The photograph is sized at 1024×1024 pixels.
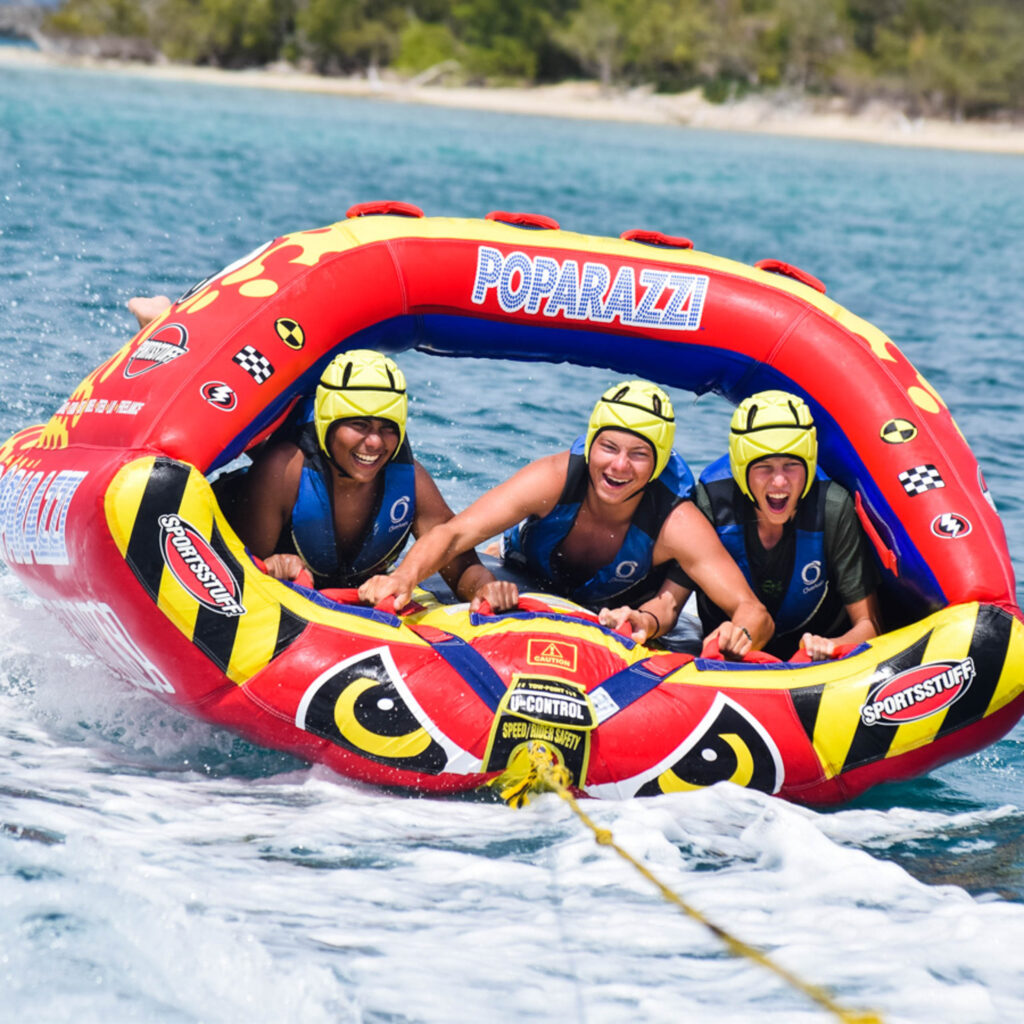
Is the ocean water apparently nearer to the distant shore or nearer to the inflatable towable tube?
the inflatable towable tube

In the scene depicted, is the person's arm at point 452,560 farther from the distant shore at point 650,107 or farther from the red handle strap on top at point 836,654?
the distant shore at point 650,107

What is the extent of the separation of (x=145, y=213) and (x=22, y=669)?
10.2 m

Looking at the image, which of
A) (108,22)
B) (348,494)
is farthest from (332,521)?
(108,22)

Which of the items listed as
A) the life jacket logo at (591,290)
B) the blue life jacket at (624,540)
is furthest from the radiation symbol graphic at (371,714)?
the life jacket logo at (591,290)

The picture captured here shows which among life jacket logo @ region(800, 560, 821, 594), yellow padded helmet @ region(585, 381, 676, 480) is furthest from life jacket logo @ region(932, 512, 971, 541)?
yellow padded helmet @ region(585, 381, 676, 480)

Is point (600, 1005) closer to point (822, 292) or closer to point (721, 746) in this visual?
point (721, 746)

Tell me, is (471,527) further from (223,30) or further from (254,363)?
(223,30)

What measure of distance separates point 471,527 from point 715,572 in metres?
0.80

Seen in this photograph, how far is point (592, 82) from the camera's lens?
54188 mm

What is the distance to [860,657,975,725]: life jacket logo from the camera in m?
3.97

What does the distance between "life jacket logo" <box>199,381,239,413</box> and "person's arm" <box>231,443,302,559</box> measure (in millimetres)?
252

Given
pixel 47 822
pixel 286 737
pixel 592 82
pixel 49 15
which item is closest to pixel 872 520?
pixel 286 737

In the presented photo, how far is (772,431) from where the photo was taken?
4.23 m

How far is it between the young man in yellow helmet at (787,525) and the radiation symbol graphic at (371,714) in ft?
3.92
